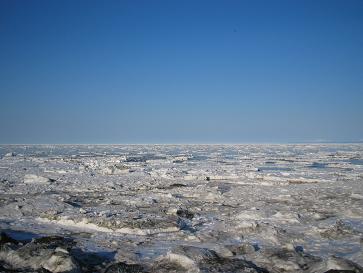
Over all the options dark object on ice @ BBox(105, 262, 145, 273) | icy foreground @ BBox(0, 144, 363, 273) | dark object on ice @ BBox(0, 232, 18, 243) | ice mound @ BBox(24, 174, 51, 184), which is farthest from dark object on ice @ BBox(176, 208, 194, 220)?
ice mound @ BBox(24, 174, 51, 184)

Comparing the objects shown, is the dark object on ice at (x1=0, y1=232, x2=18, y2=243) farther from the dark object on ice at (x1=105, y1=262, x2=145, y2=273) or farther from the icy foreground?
the dark object on ice at (x1=105, y1=262, x2=145, y2=273)

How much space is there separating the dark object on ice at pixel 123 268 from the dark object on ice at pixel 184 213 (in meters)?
3.86

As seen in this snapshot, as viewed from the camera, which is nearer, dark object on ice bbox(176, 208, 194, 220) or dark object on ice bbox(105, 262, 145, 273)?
dark object on ice bbox(105, 262, 145, 273)

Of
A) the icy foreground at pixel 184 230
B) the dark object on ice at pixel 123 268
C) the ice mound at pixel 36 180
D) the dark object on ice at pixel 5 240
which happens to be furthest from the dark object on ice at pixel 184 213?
the ice mound at pixel 36 180

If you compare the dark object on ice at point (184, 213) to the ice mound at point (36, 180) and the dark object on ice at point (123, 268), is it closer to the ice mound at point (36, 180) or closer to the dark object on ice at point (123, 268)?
the dark object on ice at point (123, 268)

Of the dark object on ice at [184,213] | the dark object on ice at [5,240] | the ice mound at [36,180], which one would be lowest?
the ice mound at [36,180]

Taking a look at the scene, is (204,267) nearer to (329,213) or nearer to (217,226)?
(217,226)

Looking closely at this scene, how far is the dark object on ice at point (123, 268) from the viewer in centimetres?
557

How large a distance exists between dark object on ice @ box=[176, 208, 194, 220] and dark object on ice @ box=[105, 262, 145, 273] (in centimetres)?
386

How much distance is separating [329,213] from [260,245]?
4068 millimetres

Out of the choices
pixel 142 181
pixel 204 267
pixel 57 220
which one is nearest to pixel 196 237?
pixel 204 267

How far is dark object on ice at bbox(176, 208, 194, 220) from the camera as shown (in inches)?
384

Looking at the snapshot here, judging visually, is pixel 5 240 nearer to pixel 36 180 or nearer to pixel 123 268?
pixel 123 268

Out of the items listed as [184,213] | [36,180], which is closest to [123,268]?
[184,213]
